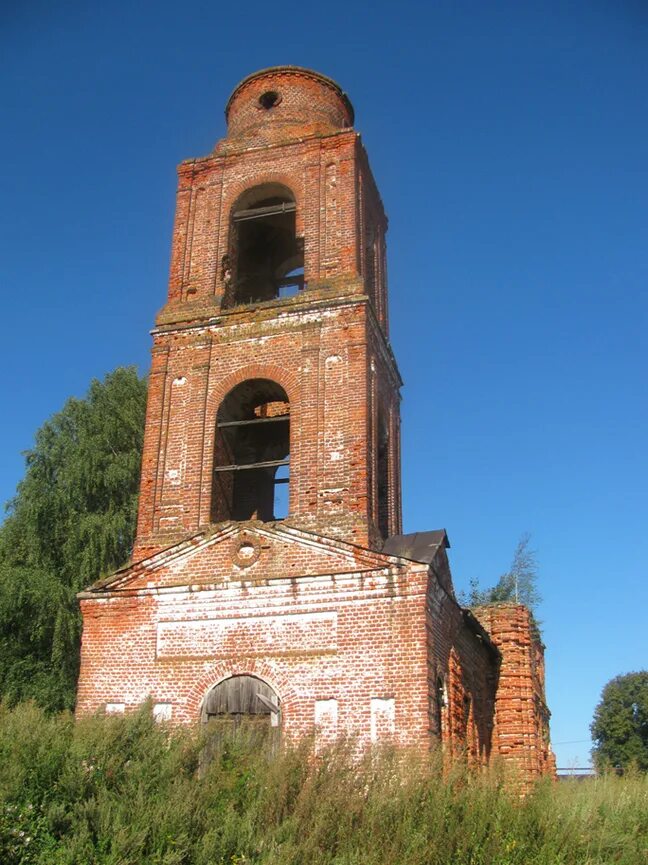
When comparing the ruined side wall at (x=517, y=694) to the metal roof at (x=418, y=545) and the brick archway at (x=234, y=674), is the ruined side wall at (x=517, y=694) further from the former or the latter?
the brick archway at (x=234, y=674)

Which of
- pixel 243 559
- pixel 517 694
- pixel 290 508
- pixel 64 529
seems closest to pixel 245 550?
pixel 243 559

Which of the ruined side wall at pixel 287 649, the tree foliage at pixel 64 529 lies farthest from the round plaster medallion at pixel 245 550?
the tree foliage at pixel 64 529

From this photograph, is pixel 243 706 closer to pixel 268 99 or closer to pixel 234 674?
pixel 234 674

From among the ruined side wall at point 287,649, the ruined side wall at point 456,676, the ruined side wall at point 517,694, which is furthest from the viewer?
the ruined side wall at point 517,694

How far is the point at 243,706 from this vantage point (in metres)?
11.7

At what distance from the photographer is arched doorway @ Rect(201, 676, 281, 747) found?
37.5 ft

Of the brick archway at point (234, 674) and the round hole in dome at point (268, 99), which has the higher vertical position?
the round hole in dome at point (268, 99)

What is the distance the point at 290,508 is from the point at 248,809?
5.71m

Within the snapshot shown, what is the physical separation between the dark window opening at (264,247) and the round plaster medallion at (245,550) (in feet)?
18.8

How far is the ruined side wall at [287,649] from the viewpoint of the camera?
1123 centimetres

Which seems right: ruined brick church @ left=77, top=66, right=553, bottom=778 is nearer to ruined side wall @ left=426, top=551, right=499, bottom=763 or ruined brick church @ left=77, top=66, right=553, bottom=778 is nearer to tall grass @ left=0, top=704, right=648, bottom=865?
ruined side wall @ left=426, top=551, right=499, bottom=763

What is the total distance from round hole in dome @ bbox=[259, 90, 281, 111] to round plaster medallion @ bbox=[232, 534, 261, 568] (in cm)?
1018

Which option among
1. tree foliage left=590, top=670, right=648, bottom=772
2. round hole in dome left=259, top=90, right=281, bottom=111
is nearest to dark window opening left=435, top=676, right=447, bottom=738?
round hole in dome left=259, top=90, right=281, bottom=111

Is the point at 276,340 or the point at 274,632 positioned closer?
the point at 274,632
